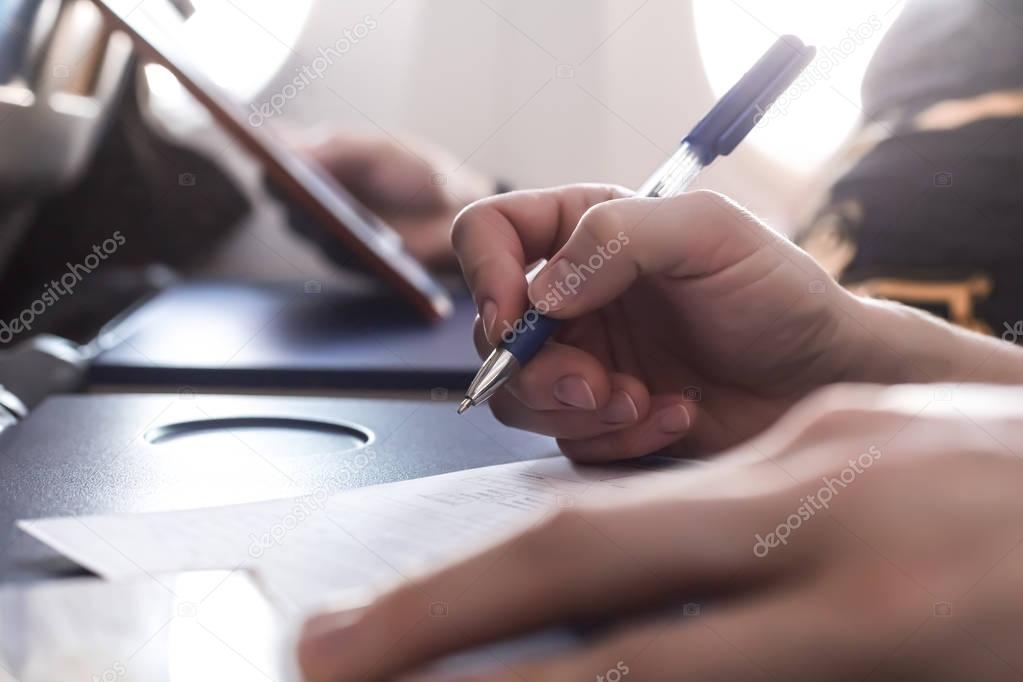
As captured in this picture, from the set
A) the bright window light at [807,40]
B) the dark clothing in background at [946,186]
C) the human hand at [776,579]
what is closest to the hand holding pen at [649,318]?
the human hand at [776,579]

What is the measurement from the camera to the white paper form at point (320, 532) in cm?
35

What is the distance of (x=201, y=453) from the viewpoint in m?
0.55

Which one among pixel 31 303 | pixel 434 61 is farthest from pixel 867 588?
pixel 434 61

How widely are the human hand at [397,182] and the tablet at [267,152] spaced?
38 cm

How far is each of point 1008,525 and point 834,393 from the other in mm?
74

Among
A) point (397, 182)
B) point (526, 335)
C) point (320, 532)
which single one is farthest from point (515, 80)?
point (320, 532)

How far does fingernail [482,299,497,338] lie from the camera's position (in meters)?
0.54

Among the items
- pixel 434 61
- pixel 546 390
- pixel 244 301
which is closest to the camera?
pixel 546 390

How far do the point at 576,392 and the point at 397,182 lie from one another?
97 centimetres

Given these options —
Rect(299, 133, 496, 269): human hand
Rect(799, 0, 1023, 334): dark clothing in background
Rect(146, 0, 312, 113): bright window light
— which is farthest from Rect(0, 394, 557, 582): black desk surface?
Rect(146, 0, 312, 113): bright window light

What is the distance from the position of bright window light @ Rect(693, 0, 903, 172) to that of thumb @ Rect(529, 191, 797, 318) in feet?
3.76

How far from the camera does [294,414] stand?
0.64m

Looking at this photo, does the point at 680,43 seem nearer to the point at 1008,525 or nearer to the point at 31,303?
the point at 31,303

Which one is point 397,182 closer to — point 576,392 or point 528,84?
point 528,84
